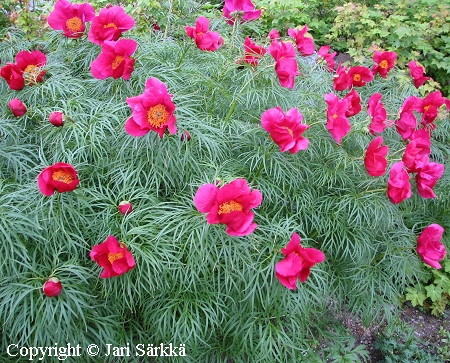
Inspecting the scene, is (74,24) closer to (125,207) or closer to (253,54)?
(253,54)

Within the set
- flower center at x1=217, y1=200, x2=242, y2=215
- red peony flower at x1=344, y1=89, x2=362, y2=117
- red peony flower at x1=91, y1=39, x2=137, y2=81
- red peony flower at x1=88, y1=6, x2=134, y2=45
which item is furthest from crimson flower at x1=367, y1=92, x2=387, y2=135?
red peony flower at x1=88, y1=6, x2=134, y2=45

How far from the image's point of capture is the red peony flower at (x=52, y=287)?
155cm

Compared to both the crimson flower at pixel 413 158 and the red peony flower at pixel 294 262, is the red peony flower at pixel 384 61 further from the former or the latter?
the red peony flower at pixel 294 262

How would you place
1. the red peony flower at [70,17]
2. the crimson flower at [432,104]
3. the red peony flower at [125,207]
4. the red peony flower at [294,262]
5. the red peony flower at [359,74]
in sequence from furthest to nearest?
the red peony flower at [359,74] < the crimson flower at [432,104] < the red peony flower at [70,17] < the red peony flower at [125,207] < the red peony flower at [294,262]

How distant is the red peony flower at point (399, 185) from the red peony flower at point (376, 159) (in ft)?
0.19

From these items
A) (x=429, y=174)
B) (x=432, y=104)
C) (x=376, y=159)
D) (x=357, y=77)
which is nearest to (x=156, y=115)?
(x=376, y=159)

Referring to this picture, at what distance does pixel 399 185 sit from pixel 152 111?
3.44ft

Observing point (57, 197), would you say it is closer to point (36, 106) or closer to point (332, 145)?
point (36, 106)

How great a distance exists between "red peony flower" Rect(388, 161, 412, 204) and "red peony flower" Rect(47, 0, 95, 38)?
171 centimetres

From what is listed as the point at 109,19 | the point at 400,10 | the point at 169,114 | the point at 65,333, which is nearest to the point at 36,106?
the point at 109,19

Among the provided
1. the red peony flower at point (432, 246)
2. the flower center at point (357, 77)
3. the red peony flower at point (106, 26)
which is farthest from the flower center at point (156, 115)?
the flower center at point (357, 77)

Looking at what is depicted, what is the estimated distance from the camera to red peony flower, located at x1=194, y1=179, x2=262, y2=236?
1.51 metres

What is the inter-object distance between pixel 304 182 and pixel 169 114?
80cm

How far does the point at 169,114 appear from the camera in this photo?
1666 mm
